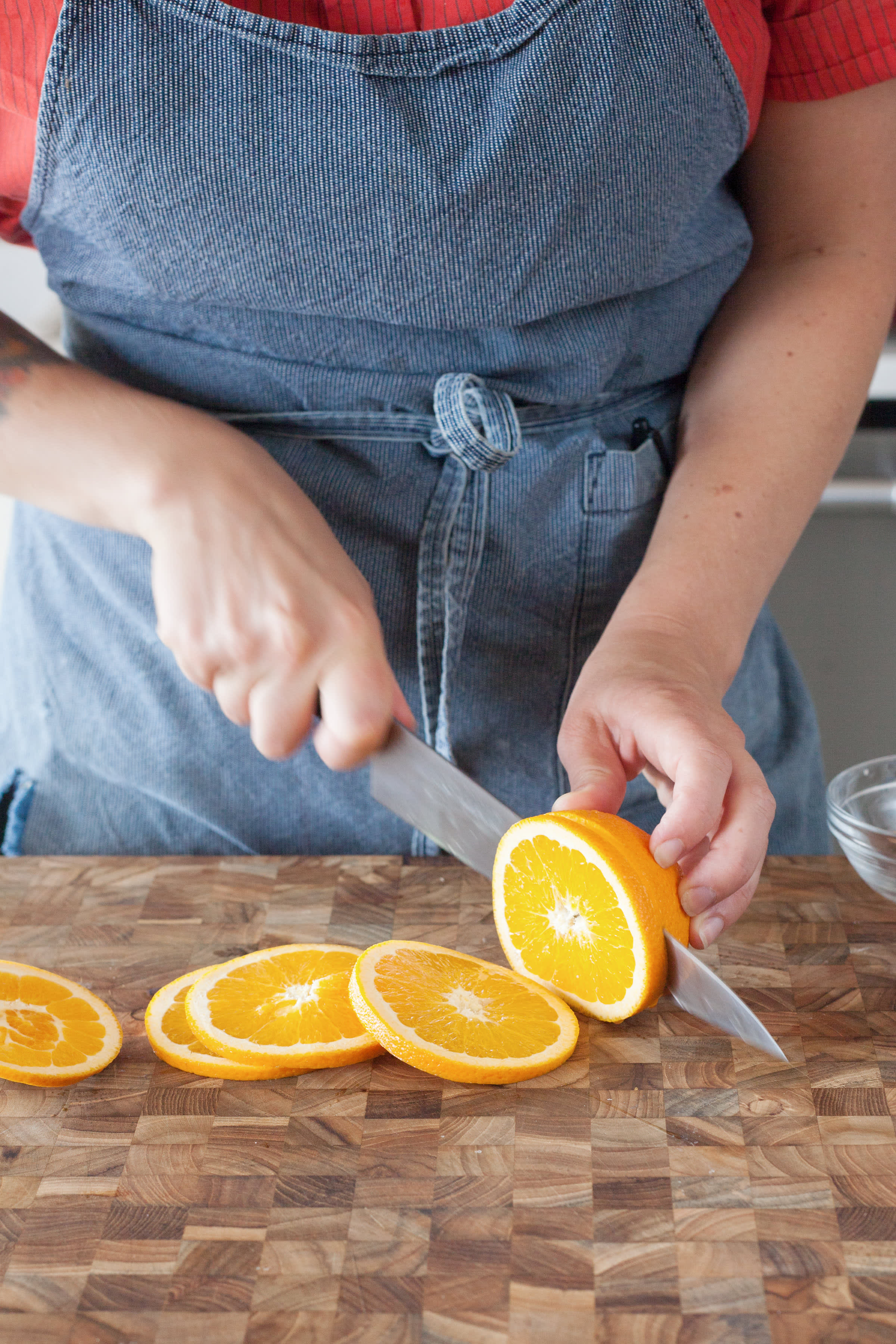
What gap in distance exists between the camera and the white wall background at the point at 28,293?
5.75 ft

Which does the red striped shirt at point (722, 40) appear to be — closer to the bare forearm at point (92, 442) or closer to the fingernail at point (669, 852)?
the bare forearm at point (92, 442)

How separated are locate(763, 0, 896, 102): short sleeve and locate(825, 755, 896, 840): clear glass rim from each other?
572 millimetres

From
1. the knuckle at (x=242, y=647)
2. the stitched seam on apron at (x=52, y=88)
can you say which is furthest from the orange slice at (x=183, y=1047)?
the stitched seam on apron at (x=52, y=88)

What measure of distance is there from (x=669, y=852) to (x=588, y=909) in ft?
0.24

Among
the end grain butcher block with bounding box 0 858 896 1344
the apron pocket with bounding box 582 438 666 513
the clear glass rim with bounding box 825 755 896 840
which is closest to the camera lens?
the end grain butcher block with bounding box 0 858 896 1344

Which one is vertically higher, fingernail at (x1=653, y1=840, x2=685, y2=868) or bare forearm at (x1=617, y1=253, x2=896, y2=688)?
bare forearm at (x1=617, y1=253, x2=896, y2=688)

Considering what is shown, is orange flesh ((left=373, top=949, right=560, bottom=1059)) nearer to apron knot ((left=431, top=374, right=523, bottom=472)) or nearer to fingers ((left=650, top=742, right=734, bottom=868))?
fingers ((left=650, top=742, right=734, bottom=868))

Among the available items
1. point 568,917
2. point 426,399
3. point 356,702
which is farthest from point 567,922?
point 426,399

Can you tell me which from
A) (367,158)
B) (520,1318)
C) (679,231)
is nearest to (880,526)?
(679,231)

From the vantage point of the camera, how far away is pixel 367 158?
836 millimetres

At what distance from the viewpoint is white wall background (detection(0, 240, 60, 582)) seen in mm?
1754

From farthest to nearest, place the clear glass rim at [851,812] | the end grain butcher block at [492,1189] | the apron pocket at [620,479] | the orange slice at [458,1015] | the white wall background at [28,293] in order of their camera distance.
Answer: the white wall background at [28,293] → the apron pocket at [620,479] → the clear glass rim at [851,812] → the orange slice at [458,1015] → the end grain butcher block at [492,1189]

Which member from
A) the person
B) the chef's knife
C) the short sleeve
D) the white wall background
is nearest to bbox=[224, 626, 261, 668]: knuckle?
the person

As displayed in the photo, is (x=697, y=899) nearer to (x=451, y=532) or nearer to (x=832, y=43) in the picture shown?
(x=451, y=532)
